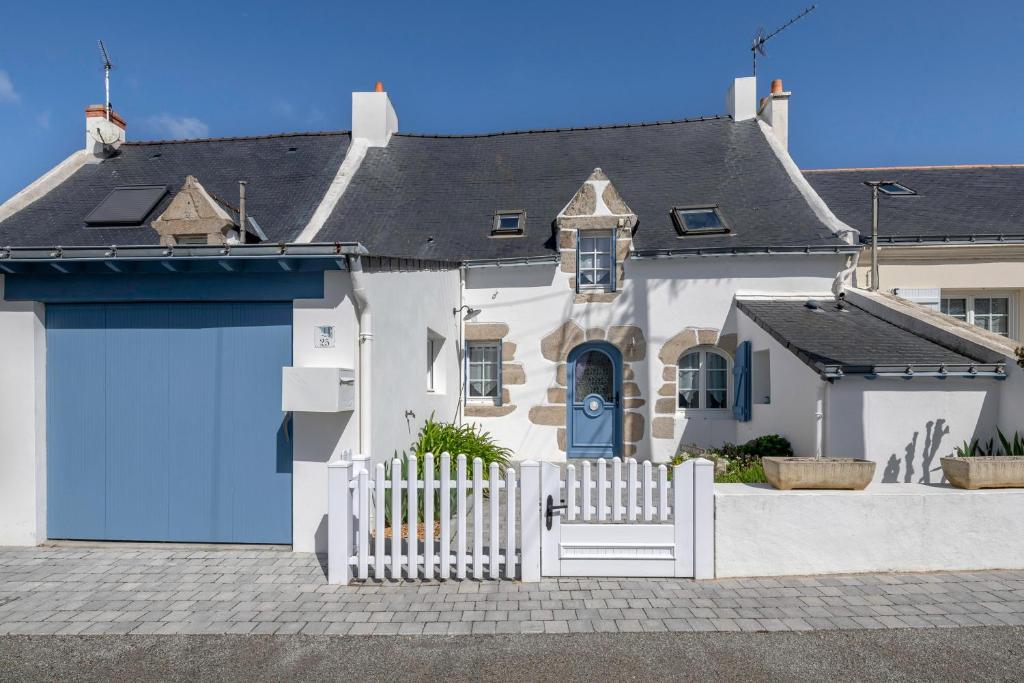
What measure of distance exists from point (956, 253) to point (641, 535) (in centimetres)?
909

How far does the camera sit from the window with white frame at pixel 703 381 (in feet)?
31.9

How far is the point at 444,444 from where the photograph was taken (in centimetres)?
725

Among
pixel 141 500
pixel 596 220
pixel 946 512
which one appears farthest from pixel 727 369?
pixel 141 500

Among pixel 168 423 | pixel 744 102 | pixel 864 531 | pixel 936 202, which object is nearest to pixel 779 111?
pixel 744 102

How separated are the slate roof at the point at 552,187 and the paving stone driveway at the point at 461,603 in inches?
230

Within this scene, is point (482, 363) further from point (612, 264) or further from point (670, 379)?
point (670, 379)

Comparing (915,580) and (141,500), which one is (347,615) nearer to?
(141,500)

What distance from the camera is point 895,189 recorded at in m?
12.2

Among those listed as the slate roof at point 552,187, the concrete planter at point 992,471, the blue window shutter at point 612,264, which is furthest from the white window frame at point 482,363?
the concrete planter at point 992,471

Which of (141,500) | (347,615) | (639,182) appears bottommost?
(347,615)

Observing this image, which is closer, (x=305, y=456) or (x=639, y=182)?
(x=305, y=456)

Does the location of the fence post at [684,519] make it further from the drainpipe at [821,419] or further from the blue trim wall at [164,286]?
the blue trim wall at [164,286]

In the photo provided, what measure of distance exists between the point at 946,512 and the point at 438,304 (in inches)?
245

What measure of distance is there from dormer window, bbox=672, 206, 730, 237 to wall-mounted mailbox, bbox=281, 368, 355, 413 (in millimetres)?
6762
